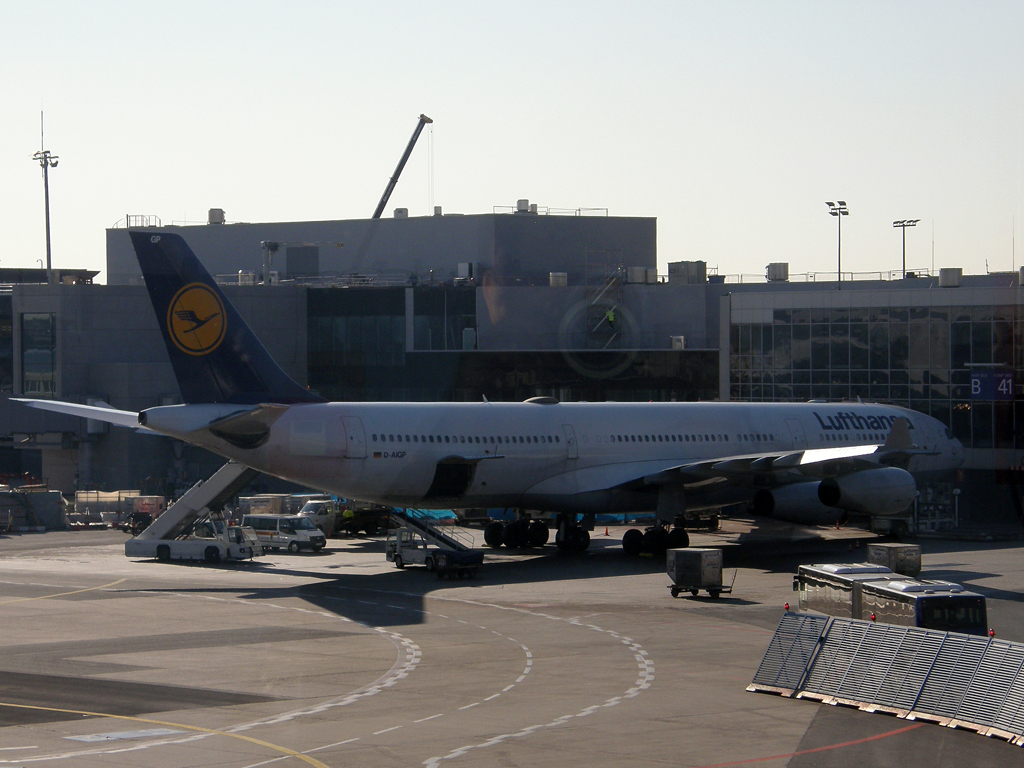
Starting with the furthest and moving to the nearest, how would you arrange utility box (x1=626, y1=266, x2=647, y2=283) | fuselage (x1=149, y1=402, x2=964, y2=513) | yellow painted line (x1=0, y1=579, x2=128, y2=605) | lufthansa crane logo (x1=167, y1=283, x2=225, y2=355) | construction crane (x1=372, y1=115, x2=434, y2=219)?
construction crane (x1=372, y1=115, x2=434, y2=219) → utility box (x1=626, y1=266, x2=647, y2=283) → fuselage (x1=149, y1=402, x2=964, y2=513) → lufthansa crane logo (x1=167, y1=283, x2=225, y2=355) → yellow painted line (x1=0, y1=579, x2=128, y2=605)

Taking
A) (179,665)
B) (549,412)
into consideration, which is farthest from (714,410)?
(179,665)

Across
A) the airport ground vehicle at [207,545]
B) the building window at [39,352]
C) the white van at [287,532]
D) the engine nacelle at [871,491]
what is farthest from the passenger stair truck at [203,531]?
the building window at [39,352]

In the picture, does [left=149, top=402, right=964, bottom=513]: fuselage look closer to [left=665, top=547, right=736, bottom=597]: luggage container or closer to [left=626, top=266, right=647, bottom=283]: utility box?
[left=665, top=547, right=736, bottom=597]: luggage container

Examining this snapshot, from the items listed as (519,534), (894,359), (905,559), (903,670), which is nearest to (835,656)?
(903,670)

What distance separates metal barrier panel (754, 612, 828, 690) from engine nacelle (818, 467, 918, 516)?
2253cm

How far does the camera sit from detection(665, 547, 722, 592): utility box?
35.5 meters

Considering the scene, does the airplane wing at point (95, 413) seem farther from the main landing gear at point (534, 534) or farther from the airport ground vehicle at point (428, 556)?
the main landing gear at point (534, 534)

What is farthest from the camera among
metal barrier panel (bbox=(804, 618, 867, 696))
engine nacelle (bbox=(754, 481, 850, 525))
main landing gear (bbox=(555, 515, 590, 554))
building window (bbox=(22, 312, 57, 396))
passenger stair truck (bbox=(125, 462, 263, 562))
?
building window (bbox=(22, 312, 57, 396))

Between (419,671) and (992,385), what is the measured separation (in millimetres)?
39762

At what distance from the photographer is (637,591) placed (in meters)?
37.3

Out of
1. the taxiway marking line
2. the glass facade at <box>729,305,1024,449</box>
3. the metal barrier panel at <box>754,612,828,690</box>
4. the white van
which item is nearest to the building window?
the white van

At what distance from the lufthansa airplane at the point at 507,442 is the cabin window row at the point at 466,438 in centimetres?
5

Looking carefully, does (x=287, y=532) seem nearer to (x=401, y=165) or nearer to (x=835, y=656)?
(x=835, y=656)

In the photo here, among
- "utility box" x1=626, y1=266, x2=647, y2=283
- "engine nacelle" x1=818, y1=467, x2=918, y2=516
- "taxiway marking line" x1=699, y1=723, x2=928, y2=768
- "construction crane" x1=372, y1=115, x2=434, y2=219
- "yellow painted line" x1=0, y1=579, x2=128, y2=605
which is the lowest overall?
"yellow painted line" x1=0, y1=579, x2=128, y2=605
